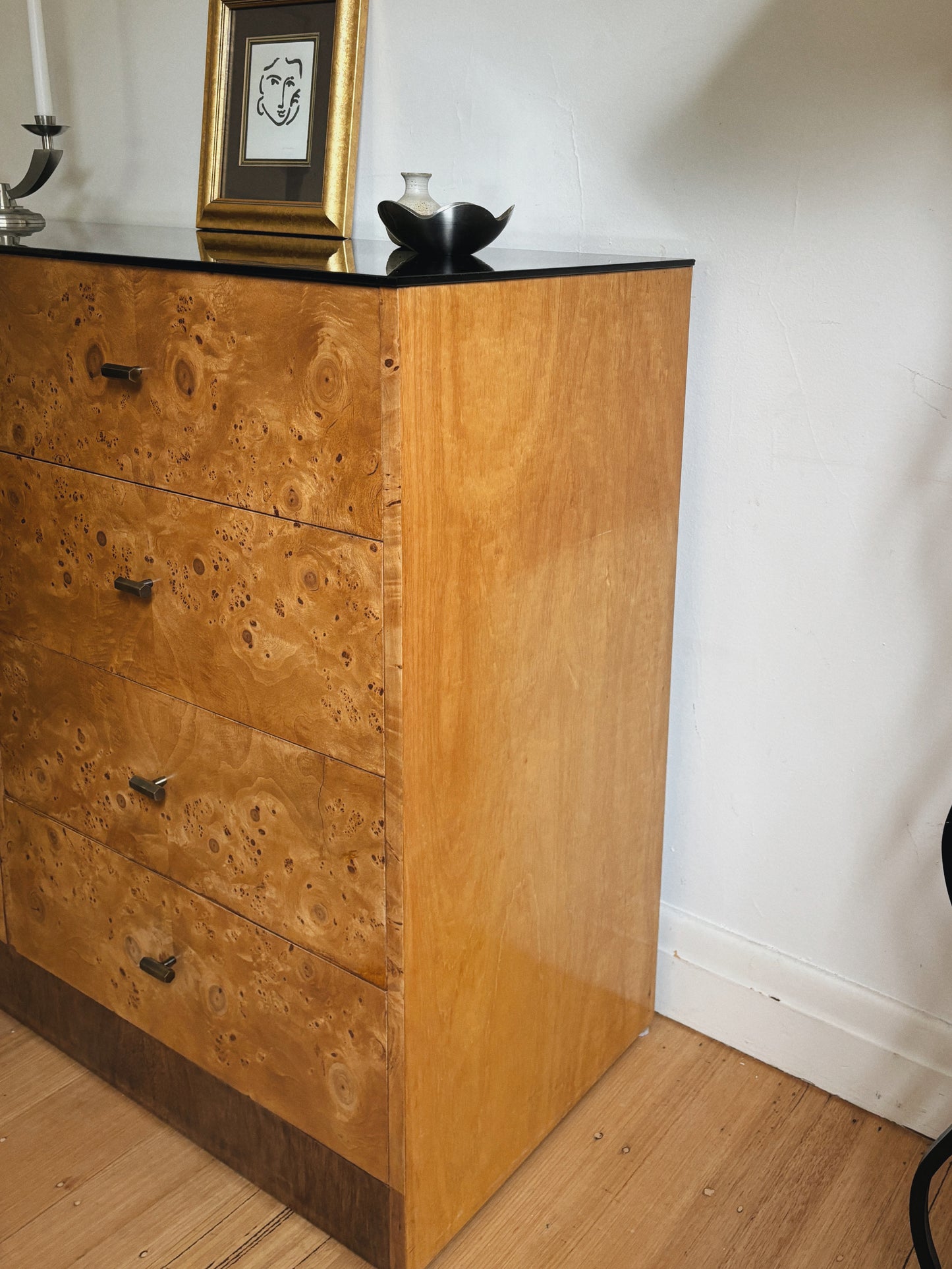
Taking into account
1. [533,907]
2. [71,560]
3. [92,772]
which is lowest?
[533,907]

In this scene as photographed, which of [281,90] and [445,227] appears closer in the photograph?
[445,227]

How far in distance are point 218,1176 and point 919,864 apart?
0.94m

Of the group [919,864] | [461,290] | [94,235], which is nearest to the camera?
[461,290]

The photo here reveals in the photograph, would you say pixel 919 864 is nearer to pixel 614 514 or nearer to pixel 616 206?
pixel 614 514

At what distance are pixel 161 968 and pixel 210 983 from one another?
74 mm

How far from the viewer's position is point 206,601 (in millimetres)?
1219

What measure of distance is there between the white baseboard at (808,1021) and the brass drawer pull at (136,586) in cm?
86

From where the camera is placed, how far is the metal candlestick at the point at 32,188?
153cm

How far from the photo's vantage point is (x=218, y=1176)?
1.42m

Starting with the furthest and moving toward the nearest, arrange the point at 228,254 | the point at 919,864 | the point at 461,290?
the point at 919,864
the point at 228,254
the point at 461,290

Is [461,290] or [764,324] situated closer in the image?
[461,290]

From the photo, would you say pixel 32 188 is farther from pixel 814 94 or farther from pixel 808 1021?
pixel 808 1021

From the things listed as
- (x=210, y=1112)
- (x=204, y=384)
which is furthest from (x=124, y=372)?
(x=210, y=1112)

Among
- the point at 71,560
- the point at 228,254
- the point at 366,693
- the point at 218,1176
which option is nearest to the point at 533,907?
the point at 366,693
